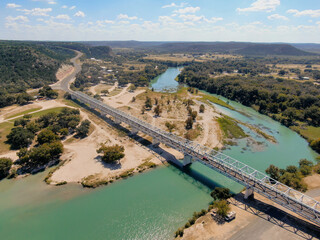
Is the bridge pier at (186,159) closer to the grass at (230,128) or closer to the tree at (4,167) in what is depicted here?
the grass at (230,128)

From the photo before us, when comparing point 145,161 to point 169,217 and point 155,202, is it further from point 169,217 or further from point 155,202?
point 169,217

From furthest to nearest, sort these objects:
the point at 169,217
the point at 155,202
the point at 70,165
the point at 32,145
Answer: the point at 32,145
the point at 70,165
the point at 155,202
the point at 169,217

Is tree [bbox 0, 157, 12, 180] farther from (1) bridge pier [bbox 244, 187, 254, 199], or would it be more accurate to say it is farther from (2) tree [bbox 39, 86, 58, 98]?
(2) tree [bbox 39, 86, 58, 98]

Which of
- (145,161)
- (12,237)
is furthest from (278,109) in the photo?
(12,237)

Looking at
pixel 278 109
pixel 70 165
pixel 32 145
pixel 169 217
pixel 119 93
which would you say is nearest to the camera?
pixel 169 217

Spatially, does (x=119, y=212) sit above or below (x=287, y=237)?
below

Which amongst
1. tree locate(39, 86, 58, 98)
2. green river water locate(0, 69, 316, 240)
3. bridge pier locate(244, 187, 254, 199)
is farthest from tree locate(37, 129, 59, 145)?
tree locate(39, 86, 58, 98)

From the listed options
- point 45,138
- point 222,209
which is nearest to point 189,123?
point 222,209
